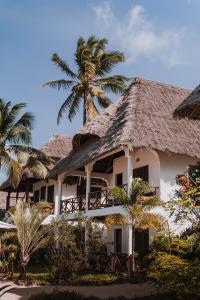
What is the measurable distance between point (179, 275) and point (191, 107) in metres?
3.87

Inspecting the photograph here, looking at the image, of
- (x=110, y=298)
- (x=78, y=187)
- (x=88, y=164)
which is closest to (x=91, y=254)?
(x=88, y=164)

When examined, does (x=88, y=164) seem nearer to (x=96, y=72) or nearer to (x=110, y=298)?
(x=110, y=298)

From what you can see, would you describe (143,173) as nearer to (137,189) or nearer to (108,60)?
(137,189)

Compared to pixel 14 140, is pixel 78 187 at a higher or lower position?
lower

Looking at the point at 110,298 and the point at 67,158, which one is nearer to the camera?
the point at 110,298

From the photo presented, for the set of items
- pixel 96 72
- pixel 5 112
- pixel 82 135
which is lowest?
pixel 82 135

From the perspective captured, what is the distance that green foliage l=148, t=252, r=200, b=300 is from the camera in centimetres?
705

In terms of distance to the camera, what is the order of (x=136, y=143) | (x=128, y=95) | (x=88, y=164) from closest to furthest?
1. (x=136, y=143)
2. (x=88, y=164)
3. (x=128, y=95)

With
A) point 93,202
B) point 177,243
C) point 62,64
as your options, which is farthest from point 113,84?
point 177,243

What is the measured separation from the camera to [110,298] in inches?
404

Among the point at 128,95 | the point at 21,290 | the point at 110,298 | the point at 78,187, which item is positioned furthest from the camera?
the point at 78,187

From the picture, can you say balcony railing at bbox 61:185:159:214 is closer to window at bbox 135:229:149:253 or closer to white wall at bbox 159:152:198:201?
white wall at bbox 159:152:198:201

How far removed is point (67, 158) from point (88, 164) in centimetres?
373

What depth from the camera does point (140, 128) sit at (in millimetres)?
16219
